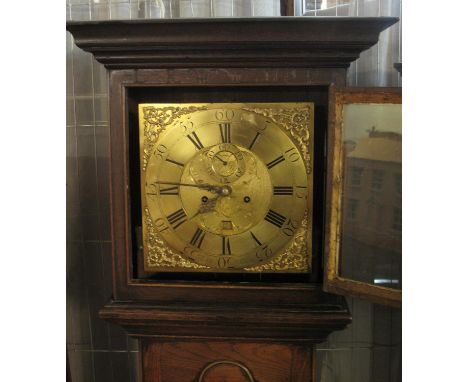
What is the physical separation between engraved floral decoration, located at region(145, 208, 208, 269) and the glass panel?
0.35 m

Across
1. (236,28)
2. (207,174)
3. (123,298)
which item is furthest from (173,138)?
(123,298)

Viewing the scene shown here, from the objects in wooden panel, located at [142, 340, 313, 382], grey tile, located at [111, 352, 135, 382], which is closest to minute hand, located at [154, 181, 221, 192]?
wooden panel, located at [142, 340, 313, 382]

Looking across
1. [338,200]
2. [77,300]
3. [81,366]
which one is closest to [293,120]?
[338,200]

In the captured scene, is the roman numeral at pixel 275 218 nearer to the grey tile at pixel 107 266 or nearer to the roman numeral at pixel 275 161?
the roman numeral at pixel 275 161

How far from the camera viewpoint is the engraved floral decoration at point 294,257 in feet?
3.56

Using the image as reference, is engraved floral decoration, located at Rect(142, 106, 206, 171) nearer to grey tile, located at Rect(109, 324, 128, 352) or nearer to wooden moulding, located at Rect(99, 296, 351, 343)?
wooden moulding, located at Rect(99, 296, 351, 343)

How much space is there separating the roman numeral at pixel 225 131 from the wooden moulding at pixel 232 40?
132mm

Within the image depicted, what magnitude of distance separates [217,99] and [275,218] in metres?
0.30

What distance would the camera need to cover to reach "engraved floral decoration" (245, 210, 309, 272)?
42.8 inches

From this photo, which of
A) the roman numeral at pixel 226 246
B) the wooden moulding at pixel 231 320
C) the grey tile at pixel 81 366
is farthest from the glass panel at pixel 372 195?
→ the grey tile at pixel 81 366

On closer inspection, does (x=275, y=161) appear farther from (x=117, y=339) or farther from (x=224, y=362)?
(x=117, y=339)

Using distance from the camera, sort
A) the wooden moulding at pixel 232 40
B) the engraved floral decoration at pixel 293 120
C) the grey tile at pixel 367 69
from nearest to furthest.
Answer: the wooden moulding at pixel 232 40 < the engraved floral decoration at pixel 293 120 < the grey tile at pixel 367 69

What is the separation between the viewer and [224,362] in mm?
1124

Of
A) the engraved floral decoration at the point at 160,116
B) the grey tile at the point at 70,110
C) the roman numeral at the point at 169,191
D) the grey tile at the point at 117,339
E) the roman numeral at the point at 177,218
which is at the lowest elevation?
the grey tile at the point at 117,339
